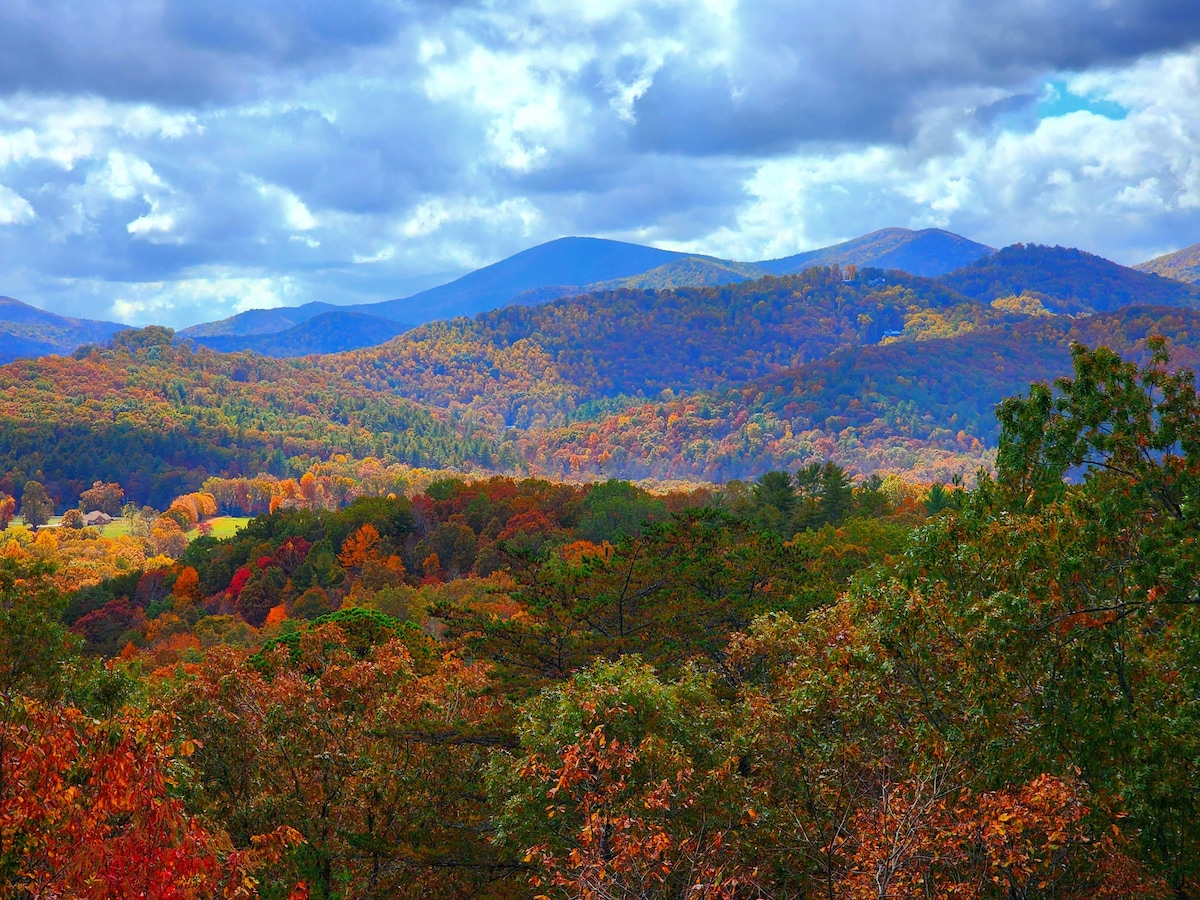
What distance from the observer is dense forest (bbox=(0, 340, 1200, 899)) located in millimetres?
10477

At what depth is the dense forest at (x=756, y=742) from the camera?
10477mm

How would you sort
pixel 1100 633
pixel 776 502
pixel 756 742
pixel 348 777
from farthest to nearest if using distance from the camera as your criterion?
1. pixel 776 502
2. pixel 348 777
3. pixel 756 742
4. pixel 1100 633

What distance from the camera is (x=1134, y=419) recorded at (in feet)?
41.0

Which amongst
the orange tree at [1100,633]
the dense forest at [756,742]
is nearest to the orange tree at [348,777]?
the dense forest at [756,742]

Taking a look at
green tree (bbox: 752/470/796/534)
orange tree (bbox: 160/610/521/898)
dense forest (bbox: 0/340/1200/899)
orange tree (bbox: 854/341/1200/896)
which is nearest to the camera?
dense forest (bbox: 0/340/1200/899)

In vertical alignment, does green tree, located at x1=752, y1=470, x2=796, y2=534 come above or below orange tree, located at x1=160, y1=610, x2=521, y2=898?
below

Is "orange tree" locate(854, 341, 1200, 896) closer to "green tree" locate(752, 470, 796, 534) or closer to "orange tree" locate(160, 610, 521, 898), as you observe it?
"orange tree" locate(160, 610, 521, 898)

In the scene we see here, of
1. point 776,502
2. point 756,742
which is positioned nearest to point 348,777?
point 756,742

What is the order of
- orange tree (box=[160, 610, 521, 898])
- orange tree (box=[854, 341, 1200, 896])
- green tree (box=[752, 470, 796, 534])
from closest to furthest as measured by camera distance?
orange tree (box=[854, 341, 1200, 896]) → orange tree (box=[160, 610, 521, 898]) → green tree (box=[752, 470, 796, 534])

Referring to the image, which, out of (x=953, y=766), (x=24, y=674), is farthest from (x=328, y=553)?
(x=953, y=766)

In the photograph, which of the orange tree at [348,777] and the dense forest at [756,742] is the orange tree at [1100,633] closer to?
the dense forest at [756,742]

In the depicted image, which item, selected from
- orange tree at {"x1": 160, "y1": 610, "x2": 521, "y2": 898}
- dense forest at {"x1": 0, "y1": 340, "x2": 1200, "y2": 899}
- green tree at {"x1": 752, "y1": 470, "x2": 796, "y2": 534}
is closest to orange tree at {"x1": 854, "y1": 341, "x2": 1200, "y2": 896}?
dense forest at {"x1": 0, "y1": 340, "x2": 1200, "y2": 899}

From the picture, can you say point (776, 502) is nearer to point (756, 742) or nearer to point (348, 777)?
point (348, 777)

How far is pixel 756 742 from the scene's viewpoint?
15.2 m
